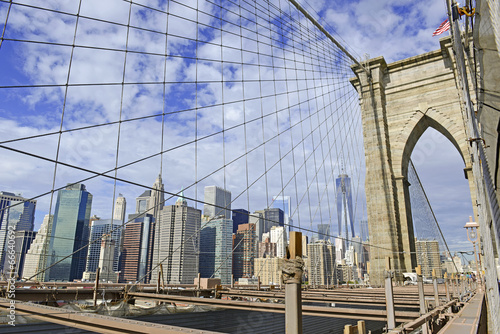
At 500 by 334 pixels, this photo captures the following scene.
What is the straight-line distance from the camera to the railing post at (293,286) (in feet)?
5.42

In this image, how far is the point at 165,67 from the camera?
6.34m

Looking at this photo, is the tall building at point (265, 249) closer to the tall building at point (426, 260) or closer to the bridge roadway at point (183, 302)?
the tall building at point (426, 260)

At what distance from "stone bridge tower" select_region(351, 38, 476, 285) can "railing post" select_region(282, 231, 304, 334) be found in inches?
484

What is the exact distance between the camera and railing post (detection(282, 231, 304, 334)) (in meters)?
1.65

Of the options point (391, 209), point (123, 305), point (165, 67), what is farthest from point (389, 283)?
point (391, 209)

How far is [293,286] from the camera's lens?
168cm

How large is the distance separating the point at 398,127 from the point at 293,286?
14362mm

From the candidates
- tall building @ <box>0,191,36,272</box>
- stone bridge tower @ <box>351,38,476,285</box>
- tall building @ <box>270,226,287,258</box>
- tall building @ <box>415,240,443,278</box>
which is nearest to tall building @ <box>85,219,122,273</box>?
tall building @ <box>0,191,36,272</box>

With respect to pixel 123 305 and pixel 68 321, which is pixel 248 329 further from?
pixel 68 321

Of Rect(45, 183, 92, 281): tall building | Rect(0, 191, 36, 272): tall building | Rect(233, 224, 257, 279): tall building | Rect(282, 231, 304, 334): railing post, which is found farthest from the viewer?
Rect(233, 224, 257, 279): tall building

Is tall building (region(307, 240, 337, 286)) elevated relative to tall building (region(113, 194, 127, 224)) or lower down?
lower down

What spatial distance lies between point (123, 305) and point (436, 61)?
14.7 meters

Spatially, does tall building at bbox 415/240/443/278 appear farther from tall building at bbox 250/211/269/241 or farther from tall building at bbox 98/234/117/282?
tall building at bbox 98/234/117/282

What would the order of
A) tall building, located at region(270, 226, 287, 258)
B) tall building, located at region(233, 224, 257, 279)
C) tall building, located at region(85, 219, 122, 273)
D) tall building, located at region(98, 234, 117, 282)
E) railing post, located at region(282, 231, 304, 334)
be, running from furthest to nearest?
tall building, located at region(233, 224, 257, 279) → tall building, located at region(270, 226, 287, 258) → tall building, located at region(98, 234, 117, 282) → tall building, located at region(85, 219, 122, 273) → railing post, located at region(282, 231, 304, 334)
